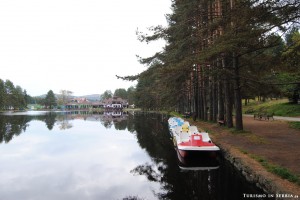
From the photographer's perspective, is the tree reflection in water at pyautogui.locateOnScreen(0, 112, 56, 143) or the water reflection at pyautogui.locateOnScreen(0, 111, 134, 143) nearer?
the tree reflection in water at pyautogui.locateOnScreen(0, 112, 56, 143)

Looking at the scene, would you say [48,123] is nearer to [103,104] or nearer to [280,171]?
[280,171]

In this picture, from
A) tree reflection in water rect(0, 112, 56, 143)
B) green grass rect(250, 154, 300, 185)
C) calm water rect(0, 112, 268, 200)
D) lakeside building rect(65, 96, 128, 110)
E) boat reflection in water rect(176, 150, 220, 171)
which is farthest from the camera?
lakeside building rect(65, 96, 128, 110)

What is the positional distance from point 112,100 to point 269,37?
387 feet

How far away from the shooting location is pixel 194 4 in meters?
18.9

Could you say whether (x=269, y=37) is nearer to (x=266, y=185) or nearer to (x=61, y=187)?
(x=266, y=185)

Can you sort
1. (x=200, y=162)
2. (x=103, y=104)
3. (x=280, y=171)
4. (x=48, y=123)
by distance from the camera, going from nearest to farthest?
1. (x=280, y=171)
2. (x=200, y=162)
3. (x=48, y=123)
4. (x=103, y=104)

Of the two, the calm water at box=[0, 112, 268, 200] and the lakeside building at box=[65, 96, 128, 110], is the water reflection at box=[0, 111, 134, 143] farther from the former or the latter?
the lakeside building at box=[65, 96, 128, 110]

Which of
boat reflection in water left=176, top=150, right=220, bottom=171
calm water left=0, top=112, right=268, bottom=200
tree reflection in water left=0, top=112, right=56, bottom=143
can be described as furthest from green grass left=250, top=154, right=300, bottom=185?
tree reflection in water left=0, top=112, right=56, bottom=143

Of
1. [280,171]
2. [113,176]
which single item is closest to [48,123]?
[113,176]

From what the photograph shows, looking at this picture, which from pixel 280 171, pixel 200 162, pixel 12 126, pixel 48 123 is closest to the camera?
pixel 280 171

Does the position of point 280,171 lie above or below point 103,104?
below

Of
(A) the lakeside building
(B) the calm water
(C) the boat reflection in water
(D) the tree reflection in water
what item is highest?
(A) the lakeside building

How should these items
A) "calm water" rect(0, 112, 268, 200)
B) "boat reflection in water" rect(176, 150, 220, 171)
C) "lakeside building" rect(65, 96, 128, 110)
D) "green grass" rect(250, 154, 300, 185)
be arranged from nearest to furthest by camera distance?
"green grass" rect(250, 154, 300, 185), "calm water" rect(0, 112, 268, 200), "boat reflection in water" rect(176, 150, 220, 171), "lakeside building" rect(65, 96, 128, 110)

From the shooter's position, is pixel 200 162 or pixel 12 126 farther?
pixel 12 126
